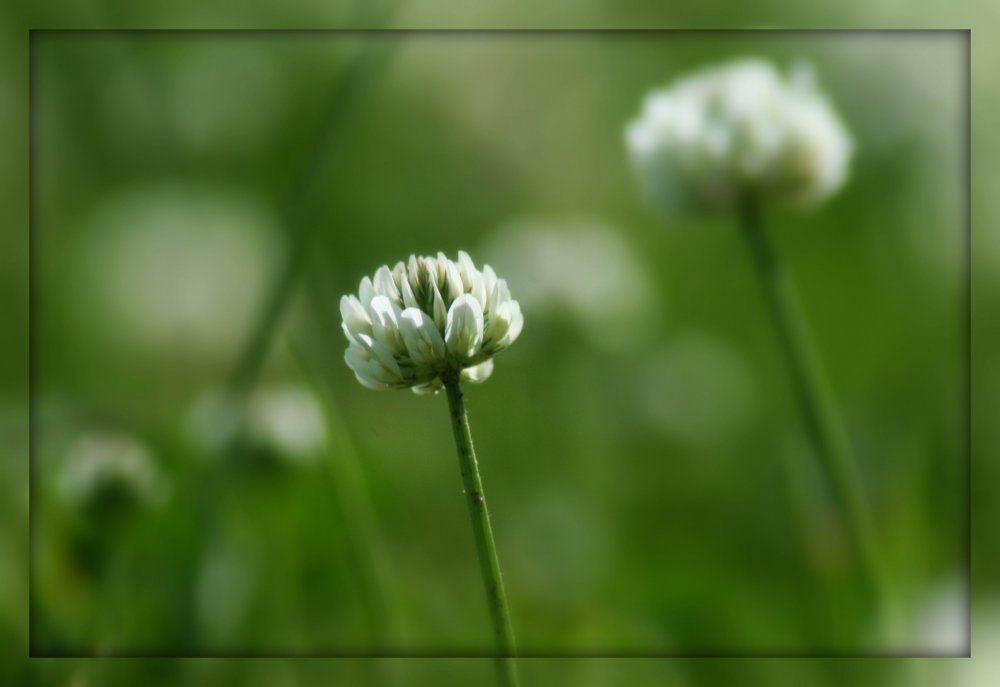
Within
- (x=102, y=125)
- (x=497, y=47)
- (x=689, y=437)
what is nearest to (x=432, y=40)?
(x=497, y=47)

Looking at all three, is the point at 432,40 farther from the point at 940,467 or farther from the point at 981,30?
the point at 940,467

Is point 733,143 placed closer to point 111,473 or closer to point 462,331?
point 462,331

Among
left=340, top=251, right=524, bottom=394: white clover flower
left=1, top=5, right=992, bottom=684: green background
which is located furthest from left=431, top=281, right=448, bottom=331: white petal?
left=1, top=5, right=992, bottom=684: green background

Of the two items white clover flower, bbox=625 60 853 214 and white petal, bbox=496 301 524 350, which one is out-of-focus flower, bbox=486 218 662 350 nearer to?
white clover flower, bbox=625 60 853 214

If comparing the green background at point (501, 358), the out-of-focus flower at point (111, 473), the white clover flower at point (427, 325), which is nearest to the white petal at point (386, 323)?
the white clover flower at point (427, 325)

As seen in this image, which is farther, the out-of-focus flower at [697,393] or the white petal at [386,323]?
the out-of-focus flower at [697,393]

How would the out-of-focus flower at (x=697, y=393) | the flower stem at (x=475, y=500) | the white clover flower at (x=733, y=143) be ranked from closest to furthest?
the flower stem at (x=475, y=500) < the white clover flower at (x=733, y=143) < the out-of-focus flower at (x=697, y=393)

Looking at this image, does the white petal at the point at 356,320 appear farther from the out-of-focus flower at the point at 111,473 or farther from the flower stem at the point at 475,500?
the out-of-focus flower at the point at 111,473
